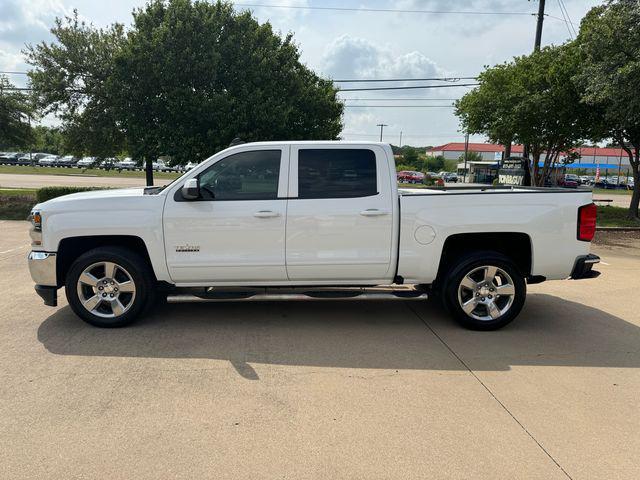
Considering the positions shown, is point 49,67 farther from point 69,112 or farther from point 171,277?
point 171,277

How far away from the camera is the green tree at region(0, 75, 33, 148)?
1706 cm

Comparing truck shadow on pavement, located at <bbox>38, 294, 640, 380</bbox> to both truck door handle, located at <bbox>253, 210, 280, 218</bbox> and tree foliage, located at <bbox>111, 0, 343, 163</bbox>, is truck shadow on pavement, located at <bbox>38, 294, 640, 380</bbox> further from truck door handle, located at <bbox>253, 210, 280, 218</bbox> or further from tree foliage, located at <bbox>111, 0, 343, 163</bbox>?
tree foliage, located at <bbox>111, 0, 343, 163</bbox>

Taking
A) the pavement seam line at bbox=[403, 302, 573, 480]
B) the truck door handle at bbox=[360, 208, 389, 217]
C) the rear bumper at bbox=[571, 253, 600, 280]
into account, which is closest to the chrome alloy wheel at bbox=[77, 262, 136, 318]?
the truck door handle at bbox=[360, 208, 389, 217]

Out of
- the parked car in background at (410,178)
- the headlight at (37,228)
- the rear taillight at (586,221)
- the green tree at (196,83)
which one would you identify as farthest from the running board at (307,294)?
the parked car in background at (410,178)

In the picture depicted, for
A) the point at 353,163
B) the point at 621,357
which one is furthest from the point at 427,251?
the point at 621,357

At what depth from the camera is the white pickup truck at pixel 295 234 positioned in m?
5.02

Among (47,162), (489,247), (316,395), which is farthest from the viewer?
(47,162)

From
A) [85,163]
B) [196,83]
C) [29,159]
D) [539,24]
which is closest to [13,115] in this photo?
[196,83]

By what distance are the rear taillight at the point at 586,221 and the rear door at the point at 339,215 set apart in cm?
197

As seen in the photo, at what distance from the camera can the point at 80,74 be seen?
16.6 m

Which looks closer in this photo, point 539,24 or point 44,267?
point 44,267

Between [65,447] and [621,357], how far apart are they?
15.3ft

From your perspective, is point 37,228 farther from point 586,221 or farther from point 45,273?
point 586,221

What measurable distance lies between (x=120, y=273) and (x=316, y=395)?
2.65 metres
